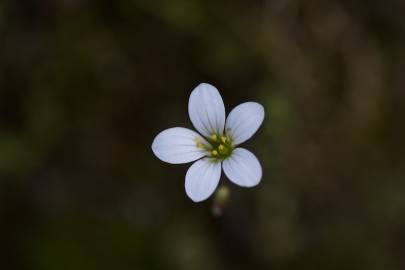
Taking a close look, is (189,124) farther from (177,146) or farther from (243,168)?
(243,168)

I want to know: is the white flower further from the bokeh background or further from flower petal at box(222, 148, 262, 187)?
the bokeh background

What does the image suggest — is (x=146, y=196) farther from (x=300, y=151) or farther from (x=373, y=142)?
(x=373, y=142)

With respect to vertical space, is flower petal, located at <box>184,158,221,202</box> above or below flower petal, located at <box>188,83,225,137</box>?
below

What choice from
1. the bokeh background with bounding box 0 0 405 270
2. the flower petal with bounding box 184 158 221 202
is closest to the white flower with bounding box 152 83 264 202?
the flower petal with bounding box 184 158 221 202

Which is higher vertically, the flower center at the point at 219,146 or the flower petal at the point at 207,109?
the flower petal at the point at 207,109

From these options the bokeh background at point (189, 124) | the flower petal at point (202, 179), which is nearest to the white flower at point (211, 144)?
the flower petal at point (202, 179)

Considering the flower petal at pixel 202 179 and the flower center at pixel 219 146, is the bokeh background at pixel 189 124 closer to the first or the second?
the flower center at pixel 219 146

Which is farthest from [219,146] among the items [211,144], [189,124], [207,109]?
[189,124]

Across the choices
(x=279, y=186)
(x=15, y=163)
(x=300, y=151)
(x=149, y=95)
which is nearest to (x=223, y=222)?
(x=279, y=186)
